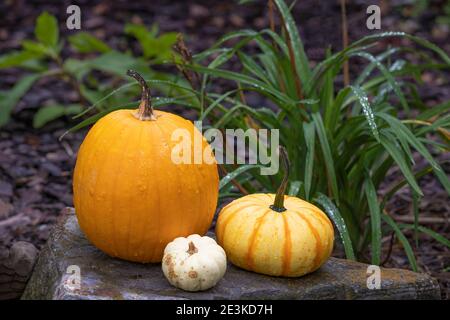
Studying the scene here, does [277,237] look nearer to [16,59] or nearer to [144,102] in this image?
[144,102]

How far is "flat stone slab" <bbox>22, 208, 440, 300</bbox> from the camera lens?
2377 millimetres

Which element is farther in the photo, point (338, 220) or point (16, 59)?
point (16, 59)

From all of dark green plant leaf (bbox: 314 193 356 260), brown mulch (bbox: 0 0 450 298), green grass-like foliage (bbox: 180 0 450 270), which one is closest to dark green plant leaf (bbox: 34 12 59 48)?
brown mulch (bbox: 0 0 450 298)

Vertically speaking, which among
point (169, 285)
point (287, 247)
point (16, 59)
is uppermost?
point (16, 59)

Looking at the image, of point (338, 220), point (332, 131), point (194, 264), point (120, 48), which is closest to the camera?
point (194, 264)

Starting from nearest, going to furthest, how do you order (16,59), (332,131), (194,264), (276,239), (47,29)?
(194,264) < (276,239) < (332,131) < (16,59) < (47,29)

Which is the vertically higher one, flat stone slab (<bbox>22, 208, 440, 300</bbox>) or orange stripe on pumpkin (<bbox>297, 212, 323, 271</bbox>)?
orange stripe on pumpkin (<bbox>297, 212, 323, 271</bbox>)

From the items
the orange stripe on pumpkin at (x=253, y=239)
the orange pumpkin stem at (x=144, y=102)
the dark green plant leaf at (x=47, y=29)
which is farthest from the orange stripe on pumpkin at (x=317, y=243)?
the dark green plant leaf at (x=47, y=29)

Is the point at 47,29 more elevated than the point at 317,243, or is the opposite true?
the point at 47,29

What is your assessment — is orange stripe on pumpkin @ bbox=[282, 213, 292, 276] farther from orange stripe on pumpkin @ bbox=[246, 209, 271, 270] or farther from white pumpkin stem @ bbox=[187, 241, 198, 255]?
white pumpkin stem @ bbox=[187, 241, 198, 255]

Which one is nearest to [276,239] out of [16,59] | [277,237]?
[277,237]

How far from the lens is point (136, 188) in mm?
2455

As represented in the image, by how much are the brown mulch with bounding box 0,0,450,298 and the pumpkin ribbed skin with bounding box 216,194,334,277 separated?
33.8 inches
